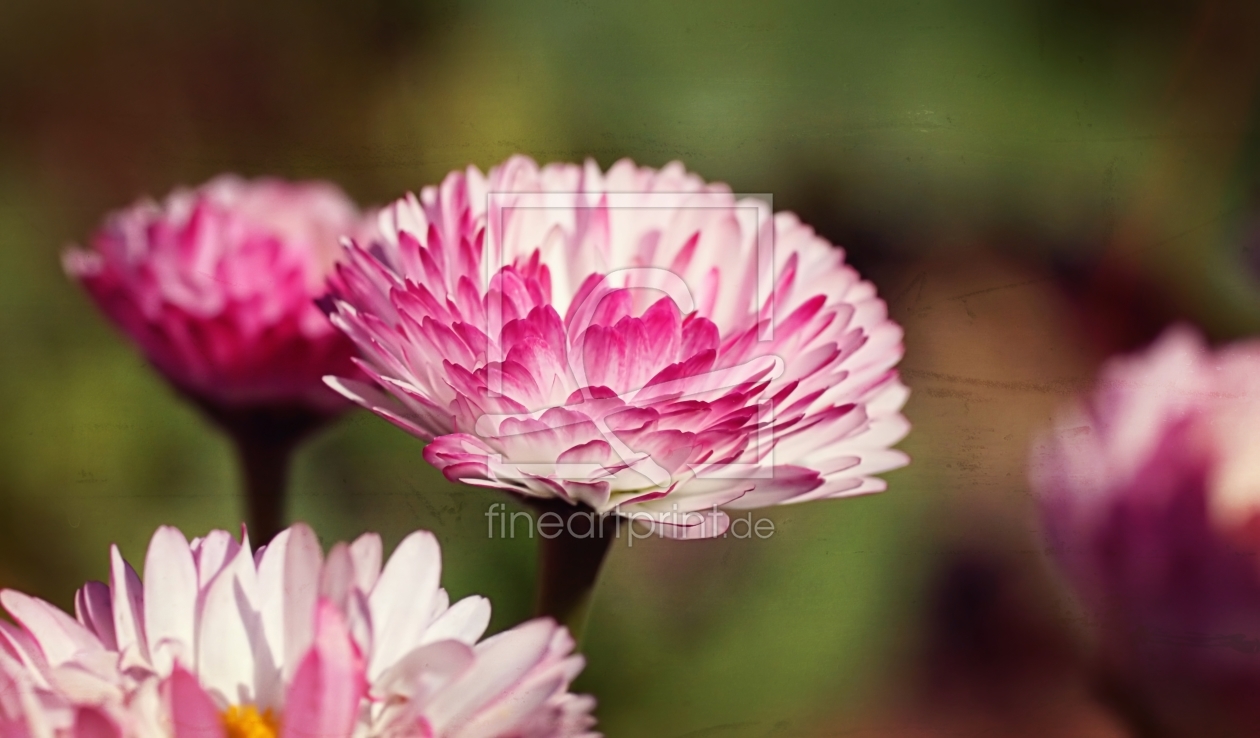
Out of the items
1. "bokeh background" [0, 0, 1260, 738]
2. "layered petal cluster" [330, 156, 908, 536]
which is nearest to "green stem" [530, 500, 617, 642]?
"layered petal cluster" [330, 156, 908, 536]

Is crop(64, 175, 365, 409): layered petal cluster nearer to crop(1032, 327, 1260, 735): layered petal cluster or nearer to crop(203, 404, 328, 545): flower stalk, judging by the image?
crop(203, 404, 328, 545): flower stalk

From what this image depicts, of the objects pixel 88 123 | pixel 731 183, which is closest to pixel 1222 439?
pixel 731 183

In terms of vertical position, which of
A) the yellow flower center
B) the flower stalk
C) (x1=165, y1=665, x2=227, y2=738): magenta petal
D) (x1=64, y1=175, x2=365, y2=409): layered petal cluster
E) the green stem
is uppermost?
(x1=64, y1=175, x2=365, y2=409): layered petal cluster

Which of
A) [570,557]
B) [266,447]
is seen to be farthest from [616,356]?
[266,447]

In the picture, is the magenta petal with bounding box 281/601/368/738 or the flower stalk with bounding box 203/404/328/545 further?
the flower stalk with bounding box 203/404/328/545

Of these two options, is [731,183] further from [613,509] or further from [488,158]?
[613,509]

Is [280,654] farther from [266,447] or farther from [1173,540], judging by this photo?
[1173,540]

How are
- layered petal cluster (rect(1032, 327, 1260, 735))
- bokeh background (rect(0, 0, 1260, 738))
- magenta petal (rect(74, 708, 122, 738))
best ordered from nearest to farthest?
magenta petal (rect(74, 708, 122, 738)) → layered petal cluster (rect(1032, 327, 1260, 735)) → bokeh background (rect(0, 0, 1260, 738))
